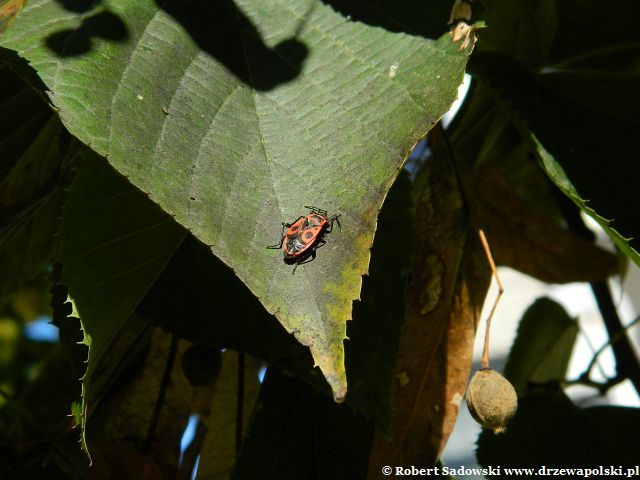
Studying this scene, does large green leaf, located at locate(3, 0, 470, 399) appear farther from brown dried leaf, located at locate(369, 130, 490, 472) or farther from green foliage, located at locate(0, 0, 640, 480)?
brown dried leaf, located at locate(369, 130, 490, 472)

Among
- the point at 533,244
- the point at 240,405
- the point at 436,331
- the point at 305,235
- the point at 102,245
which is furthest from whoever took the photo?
the point at 533,244

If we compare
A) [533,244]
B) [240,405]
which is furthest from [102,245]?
[533,244]

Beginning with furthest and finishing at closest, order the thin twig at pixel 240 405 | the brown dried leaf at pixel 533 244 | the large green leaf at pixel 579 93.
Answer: the brown dried leaf at pixel 533 244, the thin twig at pixel 240 405, the large green leaf at pixel 579 93

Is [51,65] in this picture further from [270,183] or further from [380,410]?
[380,410]

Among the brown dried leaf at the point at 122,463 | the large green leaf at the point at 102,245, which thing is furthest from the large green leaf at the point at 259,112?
the brown dried leaf at the point at 122,463

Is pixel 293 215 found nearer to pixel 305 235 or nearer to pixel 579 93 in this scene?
pixel 305 235

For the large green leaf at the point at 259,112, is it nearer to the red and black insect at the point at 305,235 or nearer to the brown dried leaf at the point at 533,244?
the red and black insect at the point at 305,235

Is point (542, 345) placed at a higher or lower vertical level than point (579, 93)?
lower

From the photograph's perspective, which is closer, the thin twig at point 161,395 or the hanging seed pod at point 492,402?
the hanging seed pod at point 492,402

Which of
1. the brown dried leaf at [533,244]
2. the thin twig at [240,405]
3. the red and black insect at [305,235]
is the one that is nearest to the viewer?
the red and black insect at [305,235]
